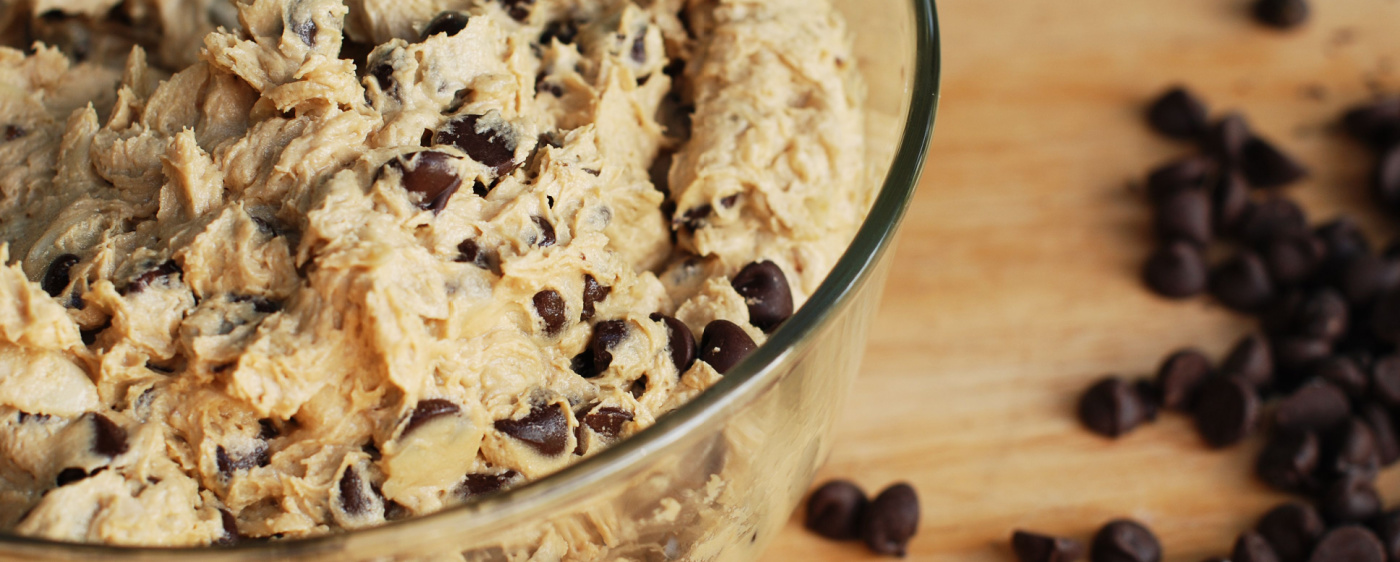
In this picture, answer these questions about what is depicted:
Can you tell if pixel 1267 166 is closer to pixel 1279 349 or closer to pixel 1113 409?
pixel 1279 349

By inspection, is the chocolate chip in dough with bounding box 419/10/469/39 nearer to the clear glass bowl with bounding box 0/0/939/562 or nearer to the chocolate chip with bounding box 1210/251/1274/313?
the clear glass bowl with bounding box 0/0/939/562

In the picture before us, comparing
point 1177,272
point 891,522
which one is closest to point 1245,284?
point 1177,272

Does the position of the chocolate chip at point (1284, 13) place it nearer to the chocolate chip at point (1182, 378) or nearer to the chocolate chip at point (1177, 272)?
the chocolate chip at point (1177, 272)

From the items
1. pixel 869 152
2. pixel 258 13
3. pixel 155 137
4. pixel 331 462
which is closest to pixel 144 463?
pixel 331 462

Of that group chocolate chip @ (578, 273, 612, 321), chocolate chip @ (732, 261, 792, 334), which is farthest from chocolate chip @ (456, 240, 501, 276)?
chocolate chip @ (732, 261, 792, 334)

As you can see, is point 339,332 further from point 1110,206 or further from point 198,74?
point 1110,206
